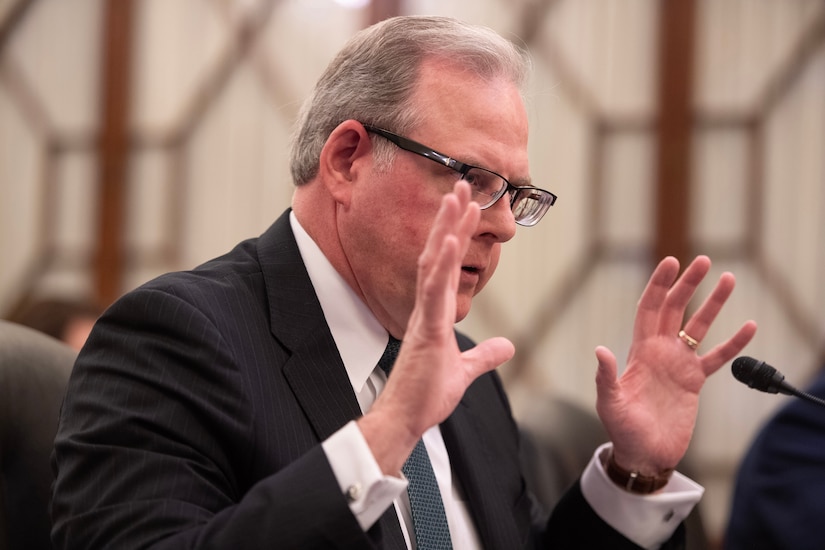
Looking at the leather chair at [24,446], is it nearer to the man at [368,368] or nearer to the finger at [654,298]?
the man at [368,368]

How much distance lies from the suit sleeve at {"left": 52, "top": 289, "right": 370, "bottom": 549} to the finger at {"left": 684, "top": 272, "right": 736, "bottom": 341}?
750mm

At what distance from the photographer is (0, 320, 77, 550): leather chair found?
1.46 m

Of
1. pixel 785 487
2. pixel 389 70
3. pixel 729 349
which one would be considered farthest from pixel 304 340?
pixel 785 487

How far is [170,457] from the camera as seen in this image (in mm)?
1170

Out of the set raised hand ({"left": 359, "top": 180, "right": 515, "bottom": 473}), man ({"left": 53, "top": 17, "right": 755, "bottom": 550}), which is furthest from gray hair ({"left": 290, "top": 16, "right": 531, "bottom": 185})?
raised hand ({"left": 359, "top": 180, "right": 515, "bottom": 473})

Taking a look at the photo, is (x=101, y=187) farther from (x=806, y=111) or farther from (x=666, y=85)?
(x=806, y=111)

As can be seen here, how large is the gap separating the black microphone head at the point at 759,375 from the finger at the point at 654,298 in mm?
201

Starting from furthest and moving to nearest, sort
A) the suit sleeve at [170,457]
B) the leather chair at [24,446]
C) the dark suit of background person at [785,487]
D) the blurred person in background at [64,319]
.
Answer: the blurred person in background at [64,319] → the dark suit of background person at [785,487] → the leather chair at [24,446] → the suit sleeve at [170,457]

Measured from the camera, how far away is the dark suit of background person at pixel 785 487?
213cm

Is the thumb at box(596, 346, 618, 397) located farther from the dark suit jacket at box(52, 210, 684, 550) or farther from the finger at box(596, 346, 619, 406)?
the dark suit jacket at box(52, 210, 684, 550)

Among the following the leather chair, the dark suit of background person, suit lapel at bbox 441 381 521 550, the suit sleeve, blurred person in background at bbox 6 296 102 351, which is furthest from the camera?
blurred person in background at bbox 6 296 102 351

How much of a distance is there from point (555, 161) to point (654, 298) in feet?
9.35

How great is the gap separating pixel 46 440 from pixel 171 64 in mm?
3827

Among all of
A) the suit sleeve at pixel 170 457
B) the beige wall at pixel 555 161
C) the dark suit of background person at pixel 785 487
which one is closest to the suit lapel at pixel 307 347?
the suit sleeve at pixel 170 457
